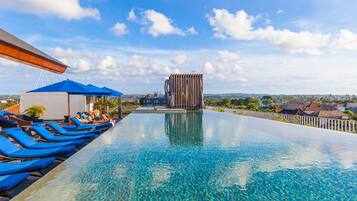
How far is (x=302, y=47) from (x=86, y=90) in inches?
450

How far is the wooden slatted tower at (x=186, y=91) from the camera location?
22.4 m

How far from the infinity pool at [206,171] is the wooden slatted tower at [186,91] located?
1419cm

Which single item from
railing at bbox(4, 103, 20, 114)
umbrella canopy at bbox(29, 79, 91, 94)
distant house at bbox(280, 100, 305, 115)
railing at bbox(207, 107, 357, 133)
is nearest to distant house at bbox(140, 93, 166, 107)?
railing at bbox(4, 103, 20, 114)

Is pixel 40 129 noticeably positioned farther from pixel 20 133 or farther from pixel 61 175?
pixel 61 175

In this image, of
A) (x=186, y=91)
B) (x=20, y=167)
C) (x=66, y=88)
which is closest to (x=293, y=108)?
(x=186, y=91)

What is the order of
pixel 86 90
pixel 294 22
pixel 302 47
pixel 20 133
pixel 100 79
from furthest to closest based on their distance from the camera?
1. pixel 100 79
2. pixel 302 47
3. pixel 294 22
4. pixel 86 90
5. pixel 20 133

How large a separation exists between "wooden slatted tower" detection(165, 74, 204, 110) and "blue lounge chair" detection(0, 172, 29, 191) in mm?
18639

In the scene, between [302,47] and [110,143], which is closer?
[110,143]

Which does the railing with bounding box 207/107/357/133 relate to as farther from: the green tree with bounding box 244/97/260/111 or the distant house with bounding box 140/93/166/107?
the distant house with bounding box 140/93/166/107

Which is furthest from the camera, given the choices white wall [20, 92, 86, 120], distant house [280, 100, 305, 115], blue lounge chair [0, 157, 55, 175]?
distant house [280, 100, 305, 115]

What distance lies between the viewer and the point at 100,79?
25.2 m

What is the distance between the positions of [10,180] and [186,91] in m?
19.0

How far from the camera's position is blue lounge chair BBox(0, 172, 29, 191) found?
11.6 feet

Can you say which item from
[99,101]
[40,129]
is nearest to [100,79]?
[99,101]
